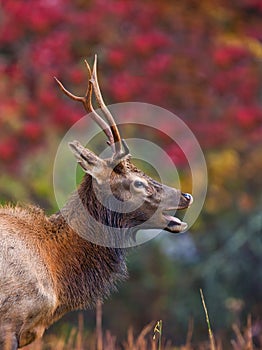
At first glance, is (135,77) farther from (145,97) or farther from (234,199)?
(234,199)

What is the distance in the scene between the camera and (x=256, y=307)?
1222 cm

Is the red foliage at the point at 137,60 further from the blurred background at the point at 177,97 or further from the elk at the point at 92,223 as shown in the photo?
the elk at the point at 92,223

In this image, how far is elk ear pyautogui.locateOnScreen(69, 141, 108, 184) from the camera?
6223 millimetres

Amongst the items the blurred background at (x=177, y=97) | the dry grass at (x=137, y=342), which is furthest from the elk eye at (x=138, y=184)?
the blurred background at (x=177, y=97)

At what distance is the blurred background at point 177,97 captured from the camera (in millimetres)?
11711

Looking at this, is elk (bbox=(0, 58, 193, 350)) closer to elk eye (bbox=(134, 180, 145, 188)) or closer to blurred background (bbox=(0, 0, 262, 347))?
elk eye (bbox=(134, 180, 145, 188))

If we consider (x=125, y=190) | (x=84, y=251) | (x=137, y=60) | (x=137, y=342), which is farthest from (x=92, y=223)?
(x=137, y=60)

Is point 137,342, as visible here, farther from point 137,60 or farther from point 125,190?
point 137,60

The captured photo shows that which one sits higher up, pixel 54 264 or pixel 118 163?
pixel 118 163

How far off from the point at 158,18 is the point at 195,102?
50.0 inches

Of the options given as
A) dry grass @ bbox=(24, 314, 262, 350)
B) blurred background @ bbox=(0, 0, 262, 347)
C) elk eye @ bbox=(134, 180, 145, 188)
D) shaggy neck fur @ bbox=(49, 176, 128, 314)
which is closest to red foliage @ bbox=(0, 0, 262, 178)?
blurred background @ bbox=(0, 0, 262, 347)

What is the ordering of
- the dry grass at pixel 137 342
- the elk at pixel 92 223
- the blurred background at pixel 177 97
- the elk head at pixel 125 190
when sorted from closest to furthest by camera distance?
the dry grass at pixel 137 342
the elk at pixel 92 223
the elk head at pixel 125 190
the blurred background at pixel 177 97

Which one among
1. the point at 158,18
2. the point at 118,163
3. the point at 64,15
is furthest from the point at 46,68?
the point at 118,163

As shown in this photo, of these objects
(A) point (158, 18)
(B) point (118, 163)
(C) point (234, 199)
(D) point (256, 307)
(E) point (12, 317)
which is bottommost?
(E) point (12, 317)
